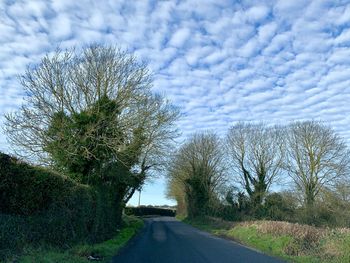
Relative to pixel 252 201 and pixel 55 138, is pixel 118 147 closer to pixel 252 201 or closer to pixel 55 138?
pixel 55 138

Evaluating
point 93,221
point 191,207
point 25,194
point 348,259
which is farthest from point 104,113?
point 191,207

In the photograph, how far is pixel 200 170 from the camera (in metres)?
50.8

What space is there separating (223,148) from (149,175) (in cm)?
1667

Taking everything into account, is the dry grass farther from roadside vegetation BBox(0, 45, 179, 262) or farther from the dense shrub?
the dense shrub

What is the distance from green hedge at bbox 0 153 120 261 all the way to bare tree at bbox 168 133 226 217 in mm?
31705

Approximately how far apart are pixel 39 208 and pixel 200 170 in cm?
3879

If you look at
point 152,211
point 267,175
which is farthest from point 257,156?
point 152,211

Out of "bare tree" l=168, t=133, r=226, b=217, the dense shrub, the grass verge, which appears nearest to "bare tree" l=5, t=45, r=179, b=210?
the grass verge

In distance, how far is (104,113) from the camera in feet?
73.4

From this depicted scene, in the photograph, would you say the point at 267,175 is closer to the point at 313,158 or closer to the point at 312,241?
the point at 313,158

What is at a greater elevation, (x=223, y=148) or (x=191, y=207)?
(x=223, y=148)

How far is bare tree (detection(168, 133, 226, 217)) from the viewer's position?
49406 mm

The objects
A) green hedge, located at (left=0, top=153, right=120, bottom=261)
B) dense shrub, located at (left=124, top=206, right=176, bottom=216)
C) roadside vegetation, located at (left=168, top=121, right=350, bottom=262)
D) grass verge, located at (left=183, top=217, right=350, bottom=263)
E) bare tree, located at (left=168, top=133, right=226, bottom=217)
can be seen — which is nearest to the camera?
green hedge, located at (left=0, top=153, right=120, bottom=261)

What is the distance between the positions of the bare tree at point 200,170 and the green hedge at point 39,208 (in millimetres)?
31705
